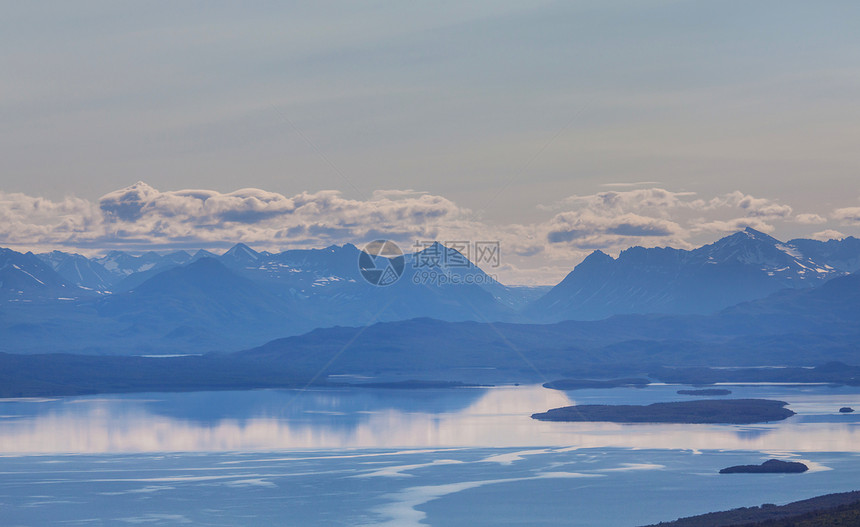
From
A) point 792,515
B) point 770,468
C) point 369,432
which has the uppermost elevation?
point 369,432

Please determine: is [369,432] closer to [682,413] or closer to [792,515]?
[682,413]

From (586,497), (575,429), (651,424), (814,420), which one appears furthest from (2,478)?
(814,420)

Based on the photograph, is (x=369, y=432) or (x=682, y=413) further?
(x=682, y=413)

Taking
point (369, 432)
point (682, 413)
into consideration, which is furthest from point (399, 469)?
point (682, 413)

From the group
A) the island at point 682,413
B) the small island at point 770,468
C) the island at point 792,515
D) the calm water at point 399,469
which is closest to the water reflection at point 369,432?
the calm water at point 399,469

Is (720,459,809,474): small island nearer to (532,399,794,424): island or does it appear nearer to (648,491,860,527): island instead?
(648,491,860,527): island

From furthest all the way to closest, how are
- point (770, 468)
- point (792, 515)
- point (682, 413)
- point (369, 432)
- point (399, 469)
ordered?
1. point (682, 413)
2. point (369, 432)
3. point (399, 469)
4. point (770, 468)
5. point (792, 515)

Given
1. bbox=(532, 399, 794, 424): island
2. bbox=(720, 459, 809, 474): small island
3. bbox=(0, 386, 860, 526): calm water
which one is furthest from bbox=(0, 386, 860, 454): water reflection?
bbox=(720, 459, 809, 474): small island
